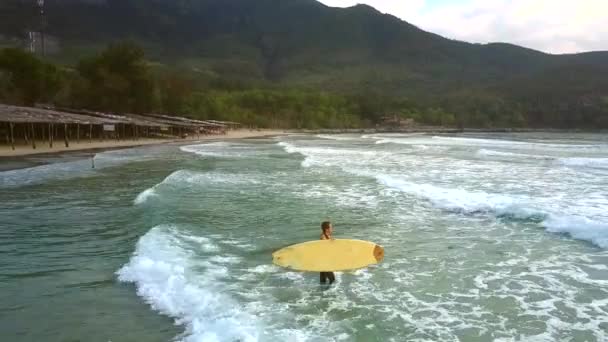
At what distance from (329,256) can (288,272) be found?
56.1 inches

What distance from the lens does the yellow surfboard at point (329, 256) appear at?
26.6 ft

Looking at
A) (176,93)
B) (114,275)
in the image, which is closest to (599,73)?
(176,93)

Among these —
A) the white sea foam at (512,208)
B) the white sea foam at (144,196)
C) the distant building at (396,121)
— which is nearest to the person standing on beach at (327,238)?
the white sea foam at (512,208)

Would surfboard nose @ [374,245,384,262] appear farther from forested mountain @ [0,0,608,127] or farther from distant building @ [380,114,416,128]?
forested mountain @ [0,0,608,127]

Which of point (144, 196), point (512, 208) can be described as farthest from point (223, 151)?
point (512, 208)

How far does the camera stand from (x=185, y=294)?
319 inches

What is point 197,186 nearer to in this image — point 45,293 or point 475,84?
point 45,293

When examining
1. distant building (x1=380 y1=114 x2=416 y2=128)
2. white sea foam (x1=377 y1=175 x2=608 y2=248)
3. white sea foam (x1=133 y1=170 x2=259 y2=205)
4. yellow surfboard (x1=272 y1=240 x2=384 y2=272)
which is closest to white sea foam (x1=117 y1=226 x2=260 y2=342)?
yellow surfboard (x1=272 y1=240 x2=384 y2=272)

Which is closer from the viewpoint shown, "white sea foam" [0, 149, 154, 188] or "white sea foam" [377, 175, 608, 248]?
"white sea foam" [377, 175, 608, 248]

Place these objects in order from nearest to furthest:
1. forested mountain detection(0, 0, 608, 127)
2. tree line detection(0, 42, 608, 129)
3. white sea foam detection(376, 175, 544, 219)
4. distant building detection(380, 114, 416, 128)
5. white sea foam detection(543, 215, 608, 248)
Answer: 1. white sea foam detection(543, 215, 608, 248)
2. white sea foam detection(376, 175, 544, 219)
3. tree line detection(0, 42, 608, 129)
4. distant building detection(380, 114, 416, 128)
5. forested mountain detection(0, 0, 608, 127)

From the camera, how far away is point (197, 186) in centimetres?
2045

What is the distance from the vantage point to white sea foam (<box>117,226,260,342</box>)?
6.75m

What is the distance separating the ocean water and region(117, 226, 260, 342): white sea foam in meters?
0.03

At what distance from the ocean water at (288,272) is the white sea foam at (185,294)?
0.03 meters
